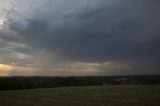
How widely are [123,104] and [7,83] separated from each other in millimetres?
62726

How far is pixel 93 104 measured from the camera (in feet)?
103

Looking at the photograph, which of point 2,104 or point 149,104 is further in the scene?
point 2,104

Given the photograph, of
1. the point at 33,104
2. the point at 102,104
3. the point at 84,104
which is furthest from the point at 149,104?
the point at 33,104

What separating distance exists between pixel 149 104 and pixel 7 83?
65141mm

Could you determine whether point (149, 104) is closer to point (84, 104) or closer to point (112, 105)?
point (112, 105)

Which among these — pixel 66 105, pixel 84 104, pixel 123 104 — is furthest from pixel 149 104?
pixel 66 105

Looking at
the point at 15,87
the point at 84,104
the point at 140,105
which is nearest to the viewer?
the point at 140,105

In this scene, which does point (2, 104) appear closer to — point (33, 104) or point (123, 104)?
point (33, 104)

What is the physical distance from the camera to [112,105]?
30281mm

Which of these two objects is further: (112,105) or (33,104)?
(33,104)

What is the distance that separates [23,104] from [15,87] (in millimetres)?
51737

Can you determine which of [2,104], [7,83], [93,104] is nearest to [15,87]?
[7,83]

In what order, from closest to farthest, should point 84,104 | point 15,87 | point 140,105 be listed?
1. point 140,105
2. point 84,104
3. point 15,87

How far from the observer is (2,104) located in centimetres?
3359
